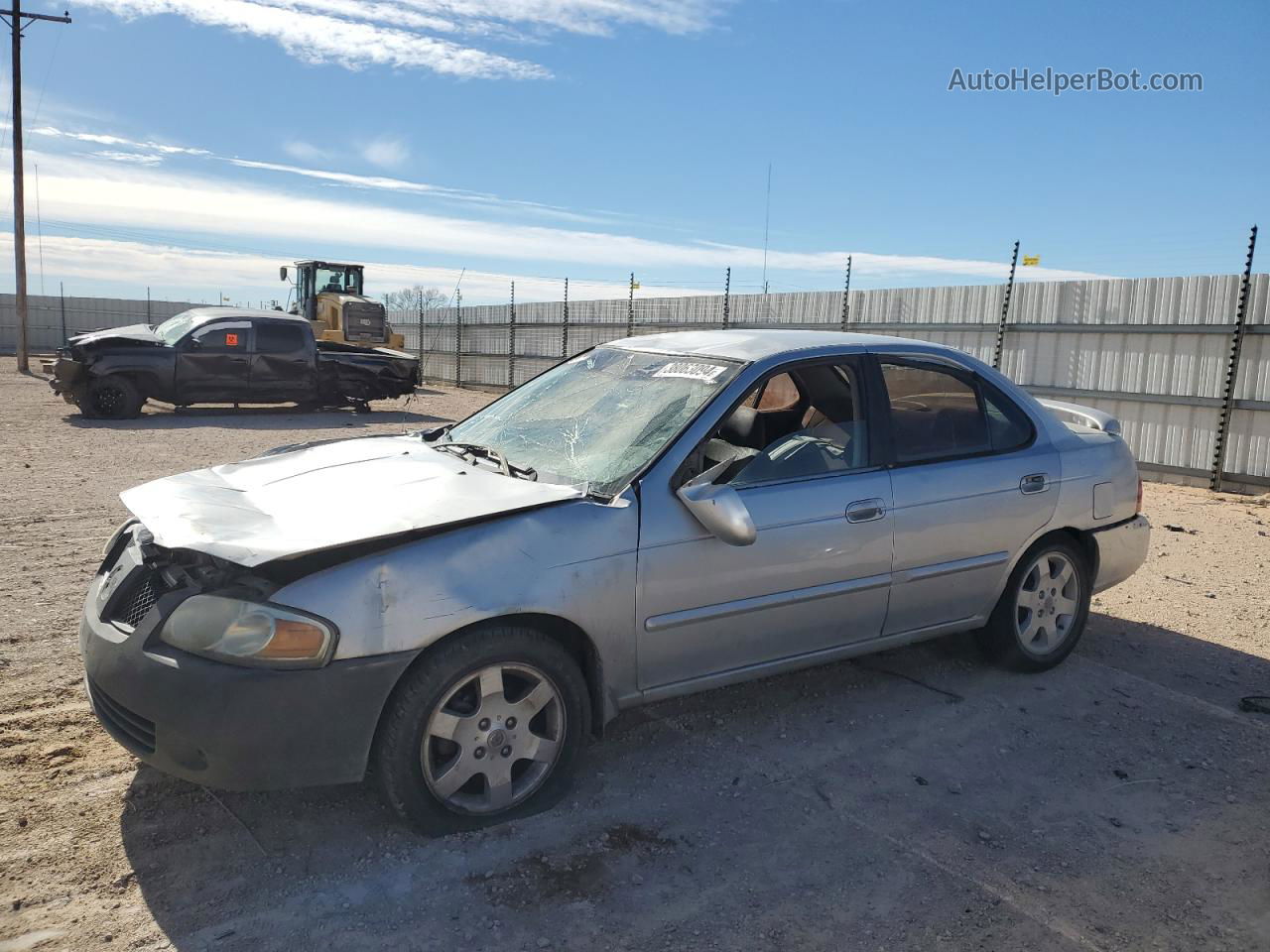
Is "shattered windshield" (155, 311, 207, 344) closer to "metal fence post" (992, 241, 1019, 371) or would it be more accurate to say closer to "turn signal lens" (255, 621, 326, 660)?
"metal fence post" (992, 241, 1019, 371)

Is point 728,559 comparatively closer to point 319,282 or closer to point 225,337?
point 225,337

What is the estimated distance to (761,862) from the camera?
10.1ft

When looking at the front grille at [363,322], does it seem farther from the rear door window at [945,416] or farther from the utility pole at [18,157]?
the rear door window at [945,416]

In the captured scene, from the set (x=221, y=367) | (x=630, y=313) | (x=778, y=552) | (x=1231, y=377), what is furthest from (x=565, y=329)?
(x=778, y=552)

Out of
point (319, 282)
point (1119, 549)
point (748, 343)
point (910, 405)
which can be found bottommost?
point (1119, 549)

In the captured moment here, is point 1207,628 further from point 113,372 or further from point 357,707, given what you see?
point 113,372

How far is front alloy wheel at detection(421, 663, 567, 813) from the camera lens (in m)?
3.08

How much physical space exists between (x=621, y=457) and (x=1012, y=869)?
1.90m

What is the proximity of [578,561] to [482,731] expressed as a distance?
0.63 metres

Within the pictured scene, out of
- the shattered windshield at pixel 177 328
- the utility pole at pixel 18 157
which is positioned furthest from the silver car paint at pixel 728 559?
the utility pole at pixel 18 157

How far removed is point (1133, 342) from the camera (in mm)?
11852

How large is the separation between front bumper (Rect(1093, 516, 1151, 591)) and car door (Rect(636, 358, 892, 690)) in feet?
5.05

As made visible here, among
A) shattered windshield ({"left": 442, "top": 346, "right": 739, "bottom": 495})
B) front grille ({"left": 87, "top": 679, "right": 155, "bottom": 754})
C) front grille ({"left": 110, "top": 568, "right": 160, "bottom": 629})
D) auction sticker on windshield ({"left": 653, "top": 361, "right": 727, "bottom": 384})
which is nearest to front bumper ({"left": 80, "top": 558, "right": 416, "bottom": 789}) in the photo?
front grille ({"left": 87, "top": 679, "right": 155, "bottom": 754})

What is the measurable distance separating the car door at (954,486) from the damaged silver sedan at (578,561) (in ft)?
0.04
